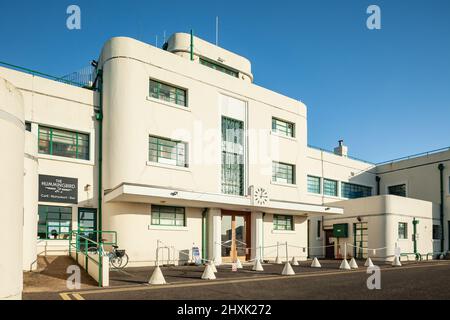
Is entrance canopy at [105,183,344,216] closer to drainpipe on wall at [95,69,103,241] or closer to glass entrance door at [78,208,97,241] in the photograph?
drainpipe on wall at [95,69,103,241]

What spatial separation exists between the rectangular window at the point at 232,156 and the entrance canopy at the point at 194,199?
126 cm

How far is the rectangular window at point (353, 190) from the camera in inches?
1312

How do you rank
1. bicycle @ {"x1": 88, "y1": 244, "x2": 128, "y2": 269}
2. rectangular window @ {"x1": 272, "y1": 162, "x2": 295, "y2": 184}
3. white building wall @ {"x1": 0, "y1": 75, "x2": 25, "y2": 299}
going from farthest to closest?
rectangular window @ {"x1": 272, "y1": 162, "x2": 295, "y2": 184} → bicycle @ {"x1": 88, "y1": 244, "x2": 128, "y2": 269} → white building wall @ {"x1": 0, "y1": 75, "x2": 25, "y2": 299}

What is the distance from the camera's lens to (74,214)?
59.7ft

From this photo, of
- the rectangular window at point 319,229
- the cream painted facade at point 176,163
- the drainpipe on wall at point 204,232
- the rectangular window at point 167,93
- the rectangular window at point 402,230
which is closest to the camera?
the cream painted facade at point 176,163

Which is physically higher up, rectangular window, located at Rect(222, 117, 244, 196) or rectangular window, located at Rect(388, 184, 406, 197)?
rectangular window, located at Rect(222, 117, 244, 196)

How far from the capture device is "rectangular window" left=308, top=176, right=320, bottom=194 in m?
30.4

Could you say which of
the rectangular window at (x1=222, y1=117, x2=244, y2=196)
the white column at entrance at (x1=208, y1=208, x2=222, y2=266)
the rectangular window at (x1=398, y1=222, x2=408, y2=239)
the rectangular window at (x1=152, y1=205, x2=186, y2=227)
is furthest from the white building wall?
the rectangular window at (x1=398, y1=222, x2=408, y2=239)

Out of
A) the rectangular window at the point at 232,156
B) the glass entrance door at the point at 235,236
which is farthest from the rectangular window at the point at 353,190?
the rectangular window at the point at 232,156

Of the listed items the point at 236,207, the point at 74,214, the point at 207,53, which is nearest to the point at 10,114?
the point at 74,214

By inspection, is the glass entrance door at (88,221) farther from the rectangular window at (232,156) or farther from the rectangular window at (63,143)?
the rectangular window at (232,156)

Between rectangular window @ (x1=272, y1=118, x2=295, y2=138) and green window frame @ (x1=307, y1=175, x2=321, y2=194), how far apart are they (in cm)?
519
